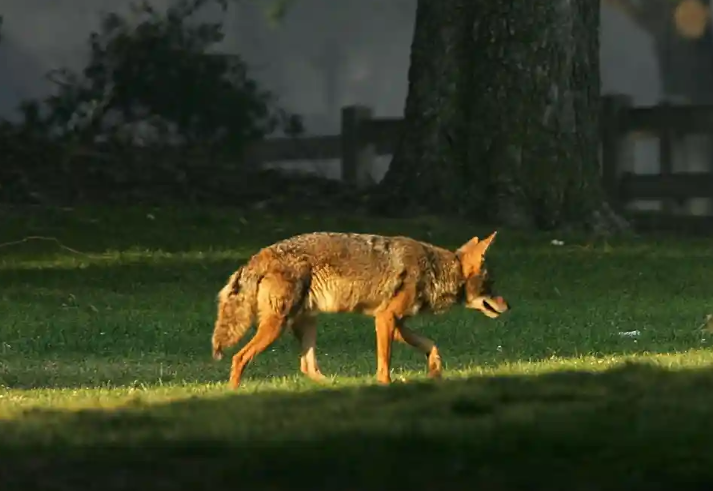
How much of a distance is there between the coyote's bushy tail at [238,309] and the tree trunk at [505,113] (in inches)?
396

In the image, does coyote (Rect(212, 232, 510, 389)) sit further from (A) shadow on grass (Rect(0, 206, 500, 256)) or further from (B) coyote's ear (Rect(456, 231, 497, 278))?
(A) shadow on grass (Rect(0, 206, 500, 256))

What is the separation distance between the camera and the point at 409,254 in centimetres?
979

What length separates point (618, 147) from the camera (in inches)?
874

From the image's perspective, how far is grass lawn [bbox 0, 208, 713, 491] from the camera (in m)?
4.64

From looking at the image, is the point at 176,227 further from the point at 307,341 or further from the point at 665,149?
the point at 307,341

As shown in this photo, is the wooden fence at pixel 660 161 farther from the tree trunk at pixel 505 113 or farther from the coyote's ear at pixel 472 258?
the coyote's ear at pixel 472 258

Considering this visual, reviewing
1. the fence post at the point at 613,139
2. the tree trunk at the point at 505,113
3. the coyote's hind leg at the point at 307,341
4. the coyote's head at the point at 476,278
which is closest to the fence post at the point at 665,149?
the fence post at the point at 613,139

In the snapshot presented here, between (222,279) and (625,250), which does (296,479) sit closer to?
(222,279)

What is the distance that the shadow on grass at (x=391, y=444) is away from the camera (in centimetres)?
457

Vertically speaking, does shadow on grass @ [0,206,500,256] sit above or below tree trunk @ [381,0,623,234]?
below

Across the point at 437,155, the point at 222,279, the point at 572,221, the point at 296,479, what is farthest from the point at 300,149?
the point at 296,479

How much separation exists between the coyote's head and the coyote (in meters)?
0.26

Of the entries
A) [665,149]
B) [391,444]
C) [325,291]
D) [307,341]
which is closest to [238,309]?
[325,291]

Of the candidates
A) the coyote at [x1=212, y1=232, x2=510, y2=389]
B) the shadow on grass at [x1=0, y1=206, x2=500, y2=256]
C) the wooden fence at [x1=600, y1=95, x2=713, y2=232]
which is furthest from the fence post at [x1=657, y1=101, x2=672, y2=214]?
the coyote at [x1=212, y1=232, x2=510, y2=389]
